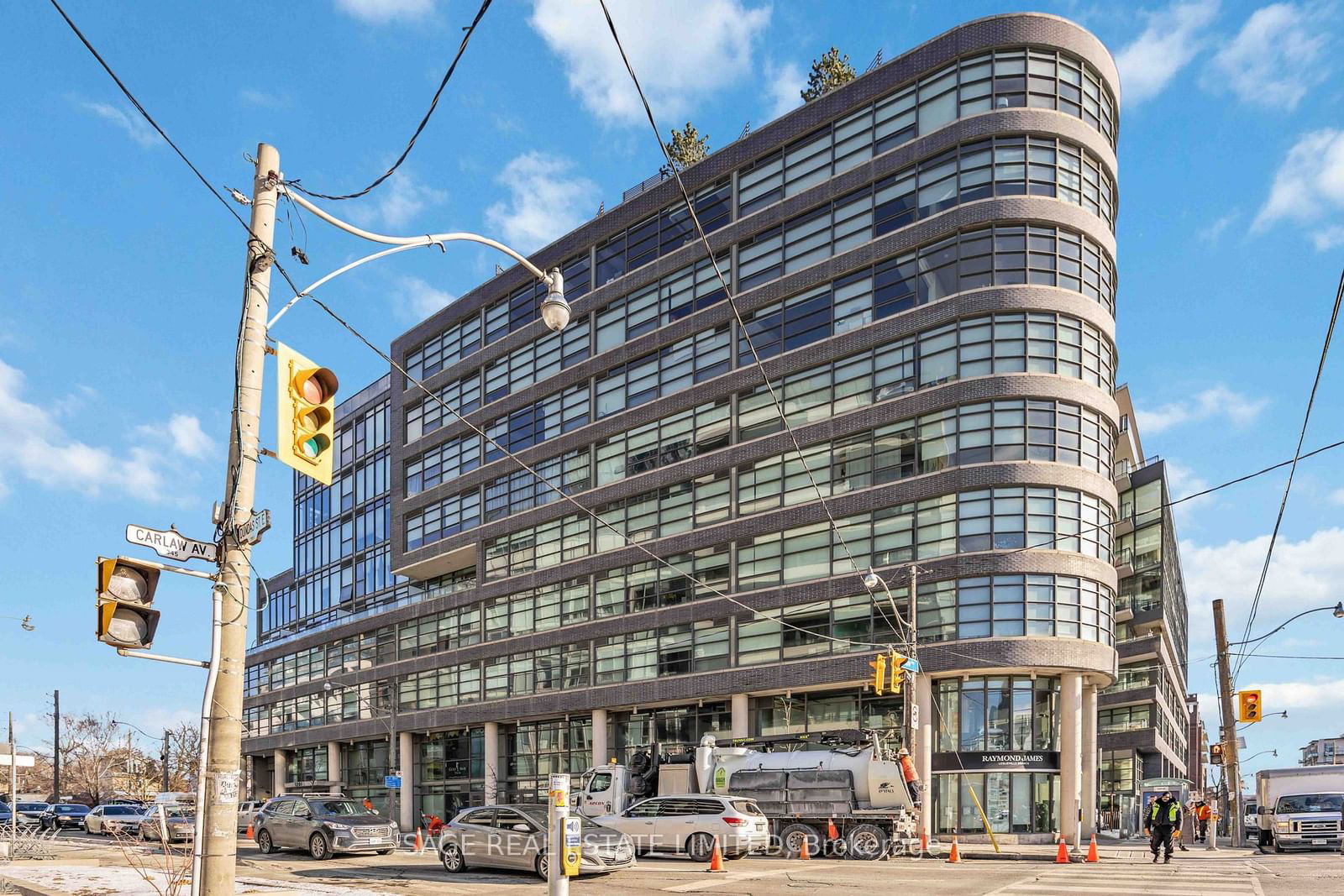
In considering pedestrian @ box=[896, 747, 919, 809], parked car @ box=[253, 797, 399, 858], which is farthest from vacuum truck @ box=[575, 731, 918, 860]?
parked car @ box=[253, 797, 399, 858]

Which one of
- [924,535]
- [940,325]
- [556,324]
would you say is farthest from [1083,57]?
[556,324]

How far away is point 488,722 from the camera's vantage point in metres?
56.9

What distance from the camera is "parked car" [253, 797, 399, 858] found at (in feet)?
90.6

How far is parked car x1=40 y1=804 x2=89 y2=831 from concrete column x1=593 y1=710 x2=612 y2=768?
22.5 metres

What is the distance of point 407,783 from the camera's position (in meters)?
62.8

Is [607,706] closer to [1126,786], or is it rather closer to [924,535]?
[924,535]

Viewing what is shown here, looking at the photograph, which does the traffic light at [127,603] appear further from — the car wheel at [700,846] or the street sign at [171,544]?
the car wheel at [700,846]

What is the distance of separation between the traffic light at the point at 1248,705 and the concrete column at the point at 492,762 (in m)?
34.8

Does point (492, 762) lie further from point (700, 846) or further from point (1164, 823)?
point (1164, 823)

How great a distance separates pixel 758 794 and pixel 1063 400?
62.1 feet

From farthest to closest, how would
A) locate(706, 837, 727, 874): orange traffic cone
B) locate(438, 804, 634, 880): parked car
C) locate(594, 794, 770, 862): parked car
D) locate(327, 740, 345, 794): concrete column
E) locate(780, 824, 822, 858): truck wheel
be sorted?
locate(327, 740, 345, 794): concrete column
locate(780, 824, 822, 858): truck wheel
locate(594, 794, 770, 862): parked car
locate(706, 837, 727, 874): orange traffic cone
locate(438, 804, 634, 880): parked car

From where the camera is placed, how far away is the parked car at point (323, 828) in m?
27.6

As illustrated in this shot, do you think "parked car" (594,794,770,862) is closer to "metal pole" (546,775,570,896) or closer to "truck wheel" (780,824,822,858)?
"truck wheel" (780,824,822,858)

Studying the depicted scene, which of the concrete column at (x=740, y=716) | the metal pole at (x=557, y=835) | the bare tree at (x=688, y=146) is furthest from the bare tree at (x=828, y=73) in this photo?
the metal pole at (x=557, y=835)
